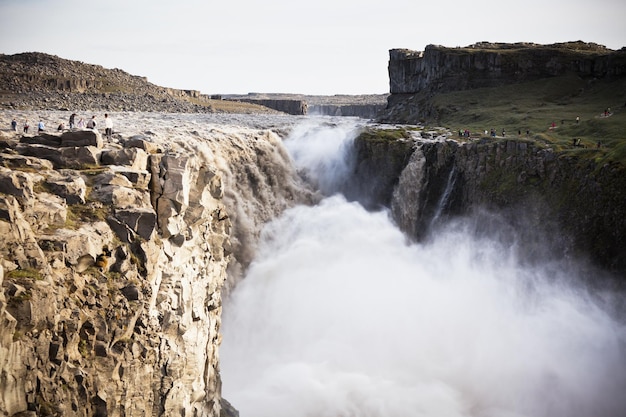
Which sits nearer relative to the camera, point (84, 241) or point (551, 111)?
point (84, 241)

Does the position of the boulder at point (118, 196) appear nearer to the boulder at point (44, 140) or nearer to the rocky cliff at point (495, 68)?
the boulder at point (44, 140)

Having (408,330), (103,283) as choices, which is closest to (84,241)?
(103,283)

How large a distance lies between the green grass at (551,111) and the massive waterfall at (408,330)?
11048mm

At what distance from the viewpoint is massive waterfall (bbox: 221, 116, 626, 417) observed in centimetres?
3017

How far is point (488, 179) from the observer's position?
158 ft

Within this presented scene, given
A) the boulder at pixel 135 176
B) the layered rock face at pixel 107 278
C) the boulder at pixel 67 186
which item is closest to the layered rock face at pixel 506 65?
the layered rock face at pixel 107 278

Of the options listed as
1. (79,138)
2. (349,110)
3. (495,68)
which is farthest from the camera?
(349,110)

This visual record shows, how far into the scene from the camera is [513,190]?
150ft

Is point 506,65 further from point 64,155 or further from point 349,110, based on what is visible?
point 349,110

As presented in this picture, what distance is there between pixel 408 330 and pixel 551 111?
41772 mm

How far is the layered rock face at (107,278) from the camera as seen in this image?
13266mm

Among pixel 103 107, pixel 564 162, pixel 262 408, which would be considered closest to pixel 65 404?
pixel 262 408

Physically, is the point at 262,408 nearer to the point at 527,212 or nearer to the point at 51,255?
the point at 51,255

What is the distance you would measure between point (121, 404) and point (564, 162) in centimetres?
3736
